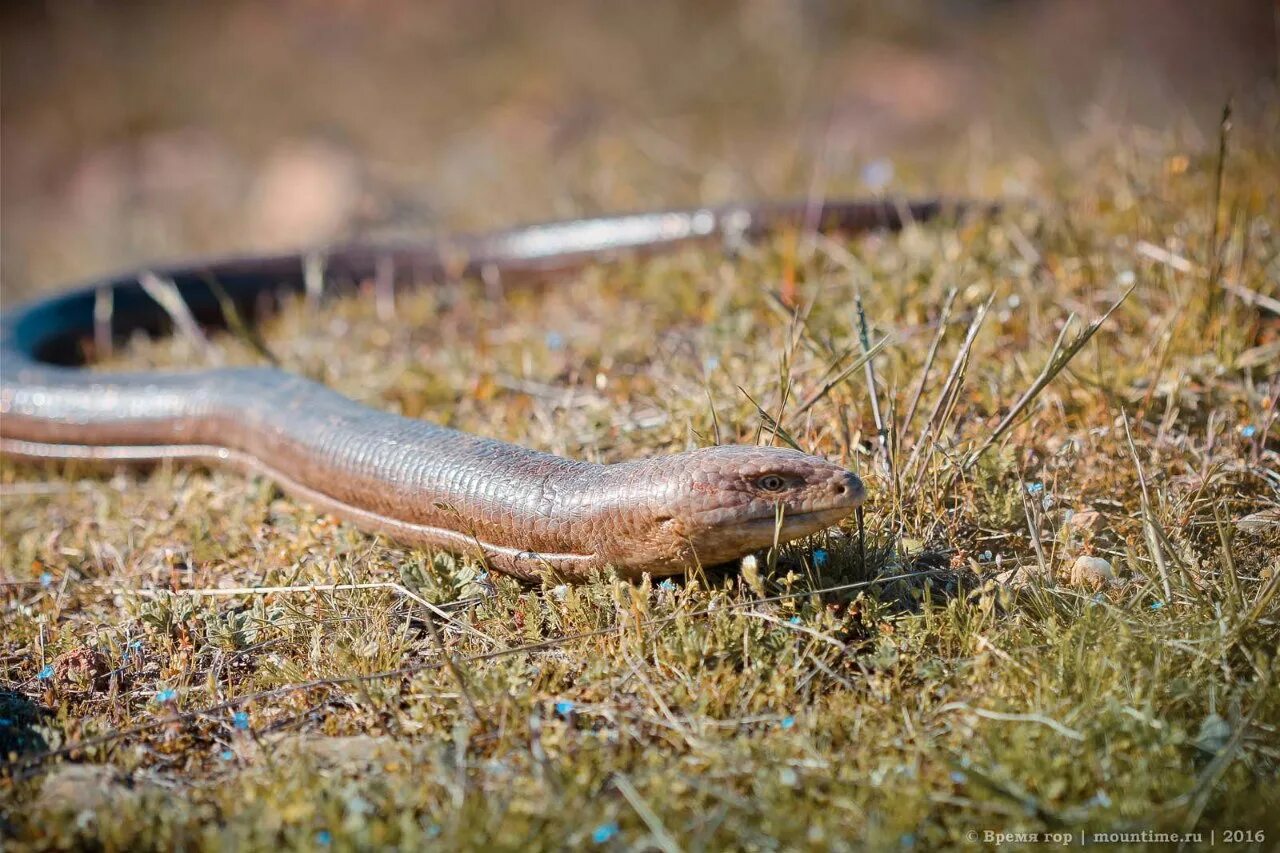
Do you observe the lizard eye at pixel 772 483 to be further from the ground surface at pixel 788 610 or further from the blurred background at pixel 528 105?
the blurred background at pixel 528 105

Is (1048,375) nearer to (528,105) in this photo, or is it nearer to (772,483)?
(772,483)

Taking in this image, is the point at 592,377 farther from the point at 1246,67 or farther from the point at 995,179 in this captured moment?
the point at 1246,67

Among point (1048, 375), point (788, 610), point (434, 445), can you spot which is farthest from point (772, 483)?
point (434, 445)

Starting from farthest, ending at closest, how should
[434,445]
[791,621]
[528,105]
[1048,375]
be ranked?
[528,105] → [434,445] → [1048,375] → [791,621]

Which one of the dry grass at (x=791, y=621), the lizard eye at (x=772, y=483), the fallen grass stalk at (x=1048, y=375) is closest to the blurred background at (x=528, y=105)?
the dry grass at (x=791, y=621)

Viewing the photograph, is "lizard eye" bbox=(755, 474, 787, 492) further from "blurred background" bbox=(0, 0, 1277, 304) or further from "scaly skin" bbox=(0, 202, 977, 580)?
"blurred background" bbox=(0, 0, 1277, 304)

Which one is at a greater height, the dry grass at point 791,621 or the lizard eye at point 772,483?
the lizard eye at point 772,483
